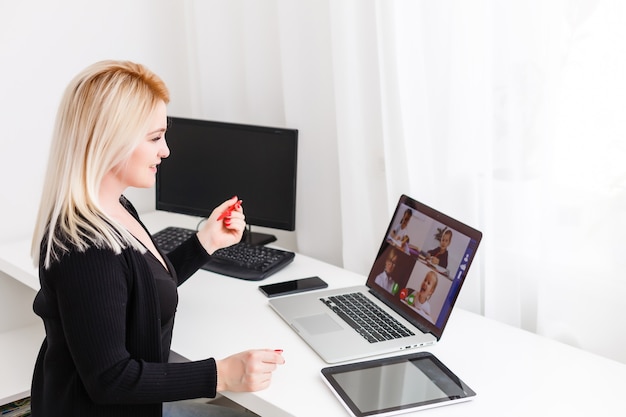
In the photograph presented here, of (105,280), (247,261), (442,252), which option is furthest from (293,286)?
(105,280)

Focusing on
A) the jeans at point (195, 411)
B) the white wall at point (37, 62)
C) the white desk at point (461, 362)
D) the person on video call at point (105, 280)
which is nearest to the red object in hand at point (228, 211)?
the white desk at point (461, 362)

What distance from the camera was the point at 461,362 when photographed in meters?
1.35

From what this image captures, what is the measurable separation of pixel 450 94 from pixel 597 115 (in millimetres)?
335

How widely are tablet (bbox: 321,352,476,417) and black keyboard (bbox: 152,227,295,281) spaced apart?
1.80ft

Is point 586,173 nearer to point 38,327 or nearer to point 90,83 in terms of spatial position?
point 90,83

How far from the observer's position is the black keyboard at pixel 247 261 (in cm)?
181

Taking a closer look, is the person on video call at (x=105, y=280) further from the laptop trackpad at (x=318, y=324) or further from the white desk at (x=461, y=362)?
the laptop trackpad at (x=318, y=324)

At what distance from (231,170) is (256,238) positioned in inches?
8.8

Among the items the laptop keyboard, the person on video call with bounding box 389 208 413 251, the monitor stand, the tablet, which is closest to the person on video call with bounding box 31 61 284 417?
the tablet

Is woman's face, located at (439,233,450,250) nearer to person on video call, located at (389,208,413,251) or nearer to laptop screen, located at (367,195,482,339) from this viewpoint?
laptop screen, located at (367,195,482,339)

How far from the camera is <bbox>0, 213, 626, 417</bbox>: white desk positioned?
1.20 meters

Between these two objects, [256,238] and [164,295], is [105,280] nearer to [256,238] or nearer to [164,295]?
[164,295]

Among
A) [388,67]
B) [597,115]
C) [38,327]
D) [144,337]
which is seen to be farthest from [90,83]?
[38,327]

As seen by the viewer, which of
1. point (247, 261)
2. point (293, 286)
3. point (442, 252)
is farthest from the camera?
→ point (247, 261)
